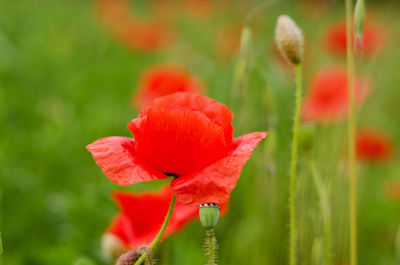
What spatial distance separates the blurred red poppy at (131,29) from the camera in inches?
114

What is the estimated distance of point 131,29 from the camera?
297 cm

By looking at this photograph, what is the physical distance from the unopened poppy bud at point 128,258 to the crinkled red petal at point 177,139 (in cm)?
10

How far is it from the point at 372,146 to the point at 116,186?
0.94 meters

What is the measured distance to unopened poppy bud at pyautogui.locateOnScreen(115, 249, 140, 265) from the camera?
56 centimetres

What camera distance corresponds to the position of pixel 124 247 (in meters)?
0.83

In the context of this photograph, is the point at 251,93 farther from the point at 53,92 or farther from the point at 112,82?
the point at 112,82

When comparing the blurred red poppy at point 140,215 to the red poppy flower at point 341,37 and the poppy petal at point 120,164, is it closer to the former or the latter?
the poppy petal at point 120,164

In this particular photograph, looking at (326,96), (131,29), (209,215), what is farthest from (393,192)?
(131,29)

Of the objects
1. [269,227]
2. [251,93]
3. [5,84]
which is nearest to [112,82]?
[5,84]

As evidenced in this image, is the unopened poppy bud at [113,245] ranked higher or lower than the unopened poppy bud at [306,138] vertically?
lower

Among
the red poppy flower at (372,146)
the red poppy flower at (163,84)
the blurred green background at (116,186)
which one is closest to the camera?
the blurred green background at (116,186)

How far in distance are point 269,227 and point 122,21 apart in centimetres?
253

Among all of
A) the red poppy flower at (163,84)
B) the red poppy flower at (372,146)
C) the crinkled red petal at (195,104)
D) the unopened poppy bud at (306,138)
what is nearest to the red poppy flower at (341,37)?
the red poppy flower at (372,146)

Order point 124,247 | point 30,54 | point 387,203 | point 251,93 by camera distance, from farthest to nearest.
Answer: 1. point 30,54
2. point 387,203
3. point 251,93
4. point 124,247
